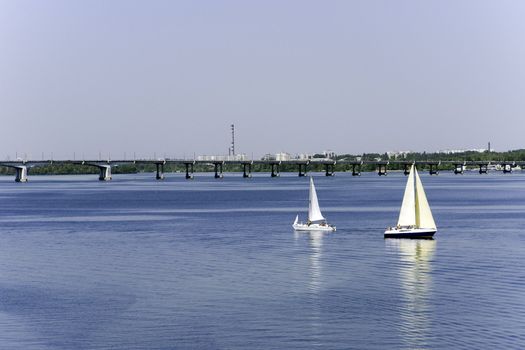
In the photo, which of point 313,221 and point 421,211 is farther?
point 313,221

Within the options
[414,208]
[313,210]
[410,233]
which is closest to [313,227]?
[313,210]

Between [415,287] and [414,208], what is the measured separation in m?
33.4

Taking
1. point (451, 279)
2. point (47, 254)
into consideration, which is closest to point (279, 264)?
point (451, 279)

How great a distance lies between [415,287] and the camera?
53469mm

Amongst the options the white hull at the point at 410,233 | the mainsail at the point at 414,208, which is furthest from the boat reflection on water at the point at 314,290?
the mainsail at the point at 414,208

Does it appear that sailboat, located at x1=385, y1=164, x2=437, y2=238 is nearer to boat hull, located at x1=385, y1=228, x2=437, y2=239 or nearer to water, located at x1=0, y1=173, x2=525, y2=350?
boat hull, located at x1=385, y1=228, x2=437, y2=239

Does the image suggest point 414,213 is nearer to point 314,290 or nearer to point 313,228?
point 313,228

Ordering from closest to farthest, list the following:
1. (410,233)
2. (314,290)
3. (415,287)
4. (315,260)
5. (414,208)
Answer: (314,290) → (415,287) → (315,260) → (410,233) → (414,208)

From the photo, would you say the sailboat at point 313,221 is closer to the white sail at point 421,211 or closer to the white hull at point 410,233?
the white sail at point 421,211

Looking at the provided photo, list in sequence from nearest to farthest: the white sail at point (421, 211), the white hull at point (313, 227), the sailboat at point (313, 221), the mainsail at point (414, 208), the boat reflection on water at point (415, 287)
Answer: the boat reflection on water at point (415, 287), the white sail at point (421, 211), the mainsail at point (414, 208), the white hull at point (313, 227), the sailboat at point (313, 221)

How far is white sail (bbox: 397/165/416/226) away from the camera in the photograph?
85.4m

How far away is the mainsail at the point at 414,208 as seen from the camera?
3354 inches

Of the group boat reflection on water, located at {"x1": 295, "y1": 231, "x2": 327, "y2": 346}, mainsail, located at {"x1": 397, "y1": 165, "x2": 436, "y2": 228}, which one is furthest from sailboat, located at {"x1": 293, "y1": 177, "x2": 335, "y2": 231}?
mainsail, located at {"x1": 397, "y1": 165, "x2": 436, "y2": 228}

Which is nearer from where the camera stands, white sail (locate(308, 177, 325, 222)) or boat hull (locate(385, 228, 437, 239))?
boat hull (locate(385, 228, 437, 239))
